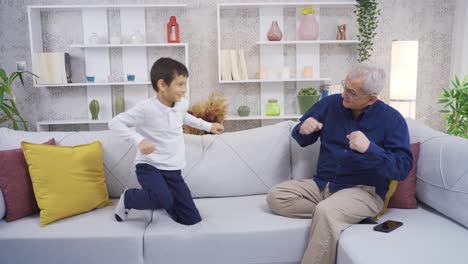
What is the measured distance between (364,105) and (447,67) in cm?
282

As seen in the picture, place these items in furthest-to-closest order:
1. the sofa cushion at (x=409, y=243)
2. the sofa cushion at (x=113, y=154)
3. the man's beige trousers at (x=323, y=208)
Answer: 1. the sofa cushion at (x=113, y=154)
2. the man's beige trousers at (x=323, y=208)
3. the sofa cushion at (x=409, y=243)

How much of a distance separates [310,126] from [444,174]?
666 millimetres

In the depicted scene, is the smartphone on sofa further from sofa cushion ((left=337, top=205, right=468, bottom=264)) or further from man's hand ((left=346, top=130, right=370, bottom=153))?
man's hand ((left=346, top=130, right=370, bottom=153))

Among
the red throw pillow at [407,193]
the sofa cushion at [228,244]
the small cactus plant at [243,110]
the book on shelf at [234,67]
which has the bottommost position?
the sofa cushion at [228,244]

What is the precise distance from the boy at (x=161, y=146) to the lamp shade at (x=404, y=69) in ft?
8.26

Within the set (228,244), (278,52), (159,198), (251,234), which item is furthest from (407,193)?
(278,52)

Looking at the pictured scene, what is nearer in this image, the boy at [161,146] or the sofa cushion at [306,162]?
the boy at [161,146]

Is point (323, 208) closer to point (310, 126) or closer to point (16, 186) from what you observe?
point (310, 126)

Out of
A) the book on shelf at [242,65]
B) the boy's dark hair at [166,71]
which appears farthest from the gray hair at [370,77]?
the book on shelf at [242,65]

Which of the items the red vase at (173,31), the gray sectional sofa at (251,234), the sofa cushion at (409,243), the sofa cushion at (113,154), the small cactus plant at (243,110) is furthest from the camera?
the small cactus plant at (243,110)

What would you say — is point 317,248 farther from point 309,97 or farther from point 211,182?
point 309,97

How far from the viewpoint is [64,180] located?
2.00 metres

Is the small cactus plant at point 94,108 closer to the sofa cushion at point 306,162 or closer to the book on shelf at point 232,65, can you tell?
the book on shelf at point 232,65

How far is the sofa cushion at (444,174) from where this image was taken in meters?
1.74
